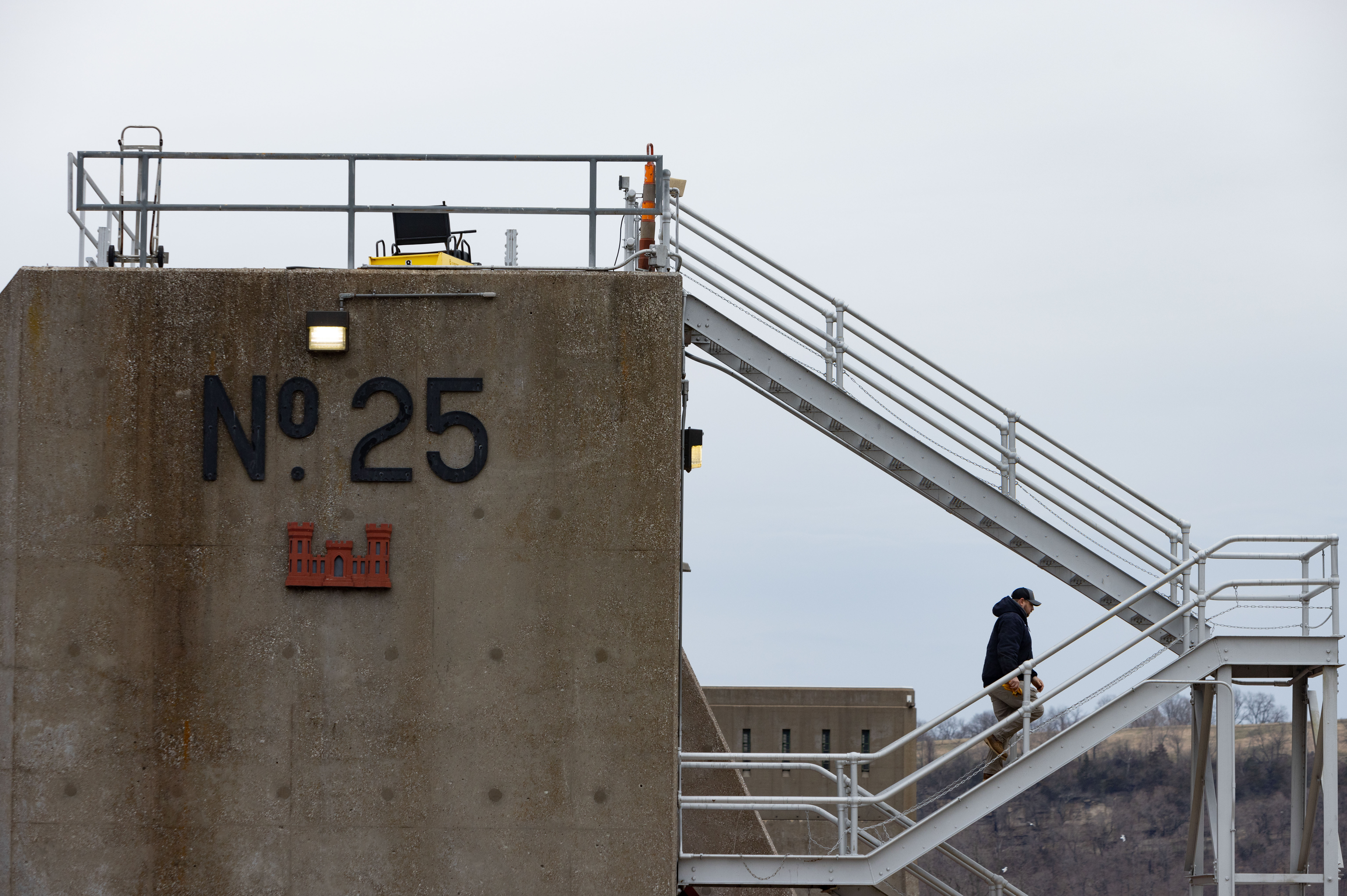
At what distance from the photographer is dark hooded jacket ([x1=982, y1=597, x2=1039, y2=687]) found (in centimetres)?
1250

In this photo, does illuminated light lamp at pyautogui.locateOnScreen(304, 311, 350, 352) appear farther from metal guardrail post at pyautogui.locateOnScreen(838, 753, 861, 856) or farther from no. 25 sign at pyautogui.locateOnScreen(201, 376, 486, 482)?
metal guardrail post at pyautogui.locateOnScreen(838, 753, 861, 856)

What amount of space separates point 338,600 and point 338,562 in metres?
0.29

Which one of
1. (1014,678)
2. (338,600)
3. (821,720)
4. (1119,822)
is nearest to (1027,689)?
(1014,678)

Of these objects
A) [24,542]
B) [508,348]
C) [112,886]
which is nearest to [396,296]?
[508,348]

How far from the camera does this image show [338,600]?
11.2 m

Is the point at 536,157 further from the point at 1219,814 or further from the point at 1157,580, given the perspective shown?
the point at 1219,814

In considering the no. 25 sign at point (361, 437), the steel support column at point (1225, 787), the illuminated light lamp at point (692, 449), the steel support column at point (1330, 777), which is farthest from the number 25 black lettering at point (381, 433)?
the steel support column at point (1330, 777)

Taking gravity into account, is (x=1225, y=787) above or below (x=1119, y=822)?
above

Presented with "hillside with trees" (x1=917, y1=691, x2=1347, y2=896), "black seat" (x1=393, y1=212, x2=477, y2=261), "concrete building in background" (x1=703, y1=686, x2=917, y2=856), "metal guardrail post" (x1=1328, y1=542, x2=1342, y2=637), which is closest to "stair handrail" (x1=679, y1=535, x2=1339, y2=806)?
"metal guardrail post" (x1=1328, y1=542, x2=1342, y2=637)

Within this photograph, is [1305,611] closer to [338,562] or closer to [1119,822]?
[338,562]

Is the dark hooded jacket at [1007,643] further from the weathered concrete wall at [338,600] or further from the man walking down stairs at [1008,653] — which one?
the weathered concrete wall at [338,600]

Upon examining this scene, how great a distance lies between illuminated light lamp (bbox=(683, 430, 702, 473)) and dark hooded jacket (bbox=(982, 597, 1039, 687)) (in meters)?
2.97

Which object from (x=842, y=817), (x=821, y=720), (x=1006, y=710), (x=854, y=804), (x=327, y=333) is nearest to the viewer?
(x=854, y=804)

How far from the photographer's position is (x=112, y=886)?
11.0 m
